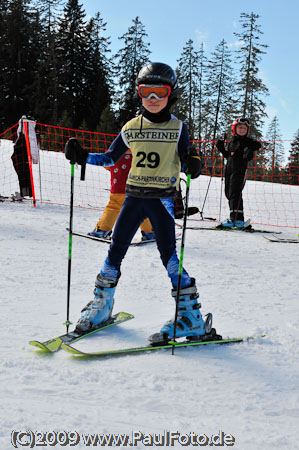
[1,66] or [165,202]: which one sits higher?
[1,66]

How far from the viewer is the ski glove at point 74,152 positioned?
2.86 metres

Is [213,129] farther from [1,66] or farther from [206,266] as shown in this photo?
[206,266]

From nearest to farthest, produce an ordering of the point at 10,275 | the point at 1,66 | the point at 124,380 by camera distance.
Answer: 1. the point at 124,380
2. the point at 10,275
3. the point at 1,66

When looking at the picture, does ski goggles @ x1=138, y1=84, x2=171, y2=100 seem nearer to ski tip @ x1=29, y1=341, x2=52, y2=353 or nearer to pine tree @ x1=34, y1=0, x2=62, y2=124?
ski tip @ x1=29, y1=341, x2=52, y2=353

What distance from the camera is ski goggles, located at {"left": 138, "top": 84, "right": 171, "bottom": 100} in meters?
2.82

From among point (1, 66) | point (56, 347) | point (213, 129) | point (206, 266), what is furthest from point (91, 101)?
point (56, 347)

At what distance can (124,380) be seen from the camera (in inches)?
86.7

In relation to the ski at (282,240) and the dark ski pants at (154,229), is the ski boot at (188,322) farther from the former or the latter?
the ski at (282,240)

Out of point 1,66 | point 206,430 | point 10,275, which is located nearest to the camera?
point 206,430

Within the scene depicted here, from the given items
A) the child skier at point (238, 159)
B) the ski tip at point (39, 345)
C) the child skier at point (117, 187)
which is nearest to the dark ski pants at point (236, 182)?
the child skier at point (238, 159)

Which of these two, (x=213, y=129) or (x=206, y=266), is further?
(x=213, y=129)

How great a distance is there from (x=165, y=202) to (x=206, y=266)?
7.95ft

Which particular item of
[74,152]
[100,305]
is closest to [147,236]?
[100,305]

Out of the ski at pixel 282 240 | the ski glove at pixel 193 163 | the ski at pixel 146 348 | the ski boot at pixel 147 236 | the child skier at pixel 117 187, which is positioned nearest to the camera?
the ski at pixel 146 348
